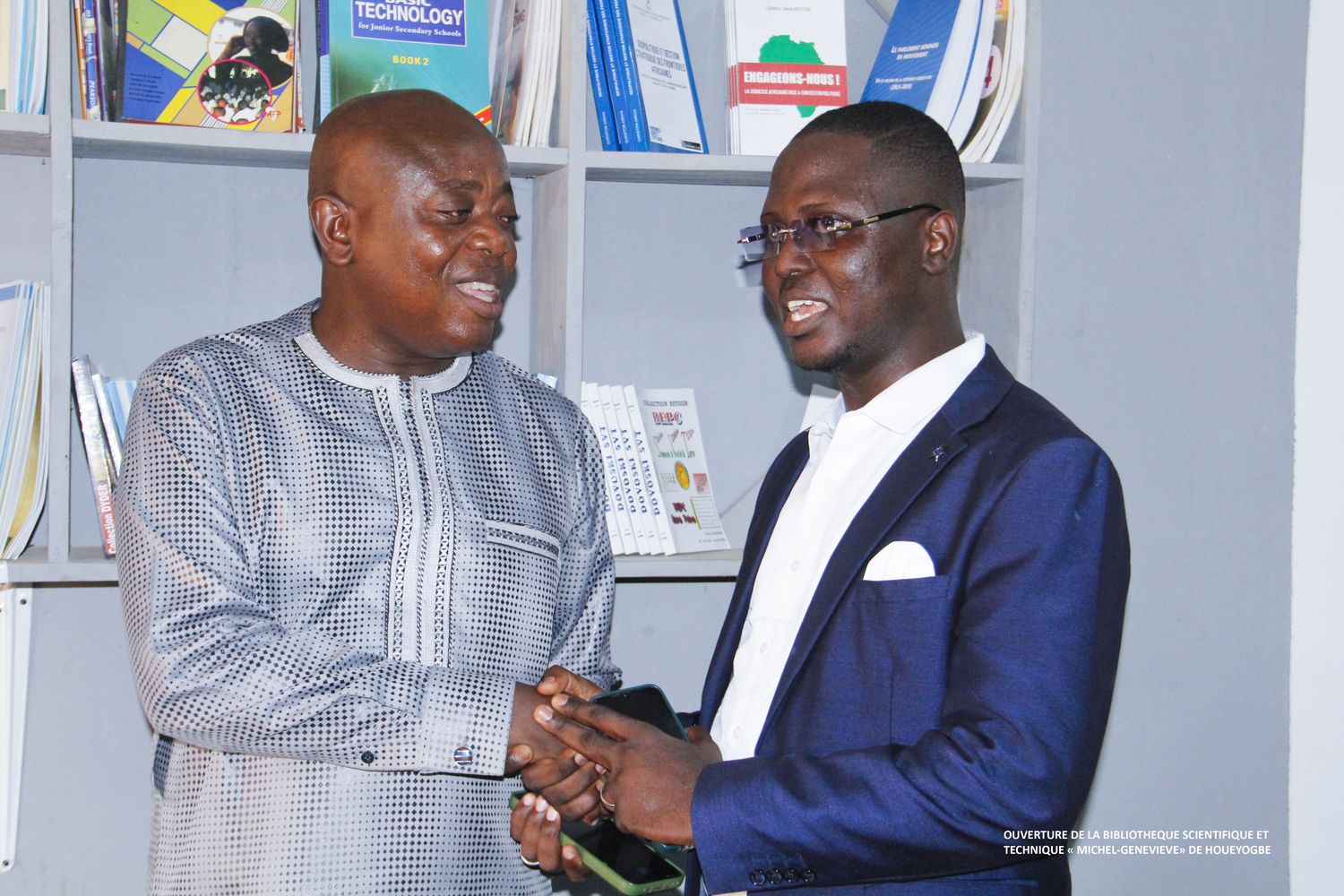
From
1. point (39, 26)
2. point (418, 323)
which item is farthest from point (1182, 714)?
point (39, 26)

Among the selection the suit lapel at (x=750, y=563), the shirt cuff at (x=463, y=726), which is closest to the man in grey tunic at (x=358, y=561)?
the shirt cuff at (x=463, y=726)

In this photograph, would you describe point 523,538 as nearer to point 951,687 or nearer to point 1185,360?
point 951,687

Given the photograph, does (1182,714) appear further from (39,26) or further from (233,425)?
(39,26)

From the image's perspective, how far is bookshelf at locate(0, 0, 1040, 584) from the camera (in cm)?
224

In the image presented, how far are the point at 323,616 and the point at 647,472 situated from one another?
0.90m

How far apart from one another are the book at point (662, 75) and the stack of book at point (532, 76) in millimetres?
143

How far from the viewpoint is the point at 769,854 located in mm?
1480

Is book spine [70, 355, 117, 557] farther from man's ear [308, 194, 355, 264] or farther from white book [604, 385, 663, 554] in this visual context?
white book [604, 385, 663, 554]

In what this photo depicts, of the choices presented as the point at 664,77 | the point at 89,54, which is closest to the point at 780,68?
the point at 664,77

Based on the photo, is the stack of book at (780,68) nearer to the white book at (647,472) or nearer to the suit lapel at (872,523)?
the white book at (647,472)

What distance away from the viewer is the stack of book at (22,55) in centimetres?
219

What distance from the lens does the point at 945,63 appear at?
2.50 metres

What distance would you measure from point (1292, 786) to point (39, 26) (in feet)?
10.7

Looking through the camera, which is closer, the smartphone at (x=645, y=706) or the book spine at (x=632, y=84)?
the smartphone at (x=645, y=706)
